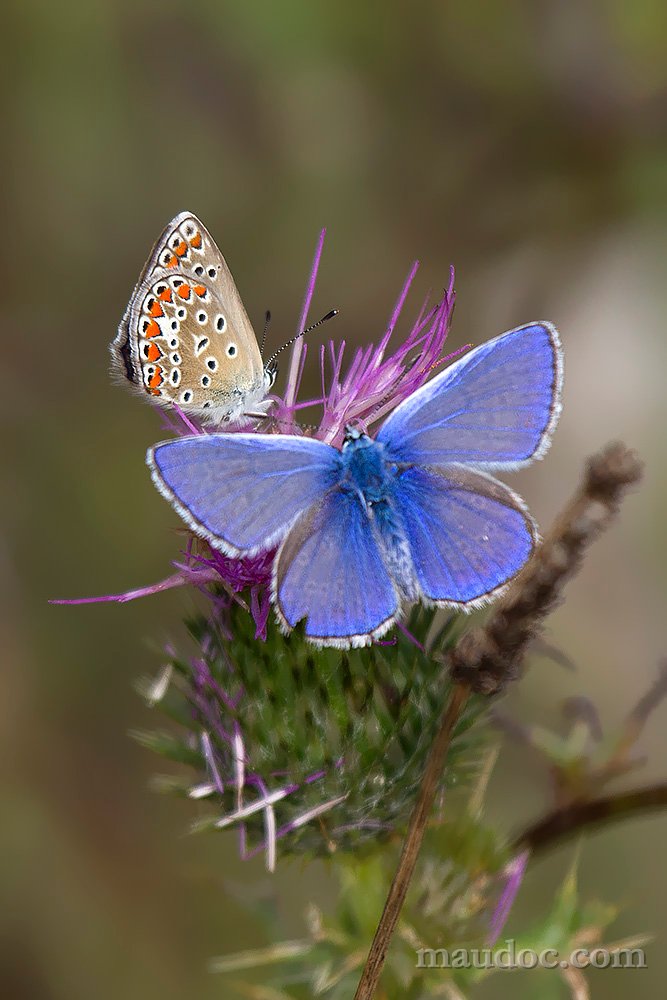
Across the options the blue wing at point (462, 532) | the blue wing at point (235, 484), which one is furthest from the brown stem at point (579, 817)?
the blue wing at point (235, 484)

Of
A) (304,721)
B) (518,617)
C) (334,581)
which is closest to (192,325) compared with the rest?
(334,581)

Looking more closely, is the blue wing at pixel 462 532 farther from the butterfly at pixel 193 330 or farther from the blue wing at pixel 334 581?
the butterfly at pixel 193 330

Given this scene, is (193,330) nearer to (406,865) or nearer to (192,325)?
(192,325)

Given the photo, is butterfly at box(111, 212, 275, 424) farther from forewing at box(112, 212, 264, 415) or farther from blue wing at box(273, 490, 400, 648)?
blue wing at box(273, 490, 400, 648)

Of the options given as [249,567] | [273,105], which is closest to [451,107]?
[273,105]

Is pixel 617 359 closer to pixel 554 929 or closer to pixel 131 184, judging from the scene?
pixel 131 184

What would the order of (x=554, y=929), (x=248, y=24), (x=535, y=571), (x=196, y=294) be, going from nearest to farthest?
1. (x=535, y=571)
2. (x=554, y=929)
3. (x=196, y=294)
4. (x=248, y=24)
